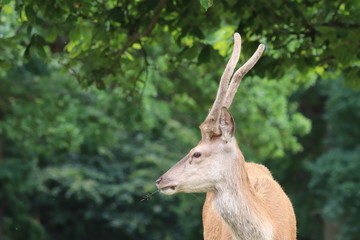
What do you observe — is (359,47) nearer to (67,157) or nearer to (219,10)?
(219,10)

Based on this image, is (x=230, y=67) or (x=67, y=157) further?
(x=67, y=157)

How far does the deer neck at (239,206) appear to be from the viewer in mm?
5754

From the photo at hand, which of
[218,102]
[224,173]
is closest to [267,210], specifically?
[224,173]

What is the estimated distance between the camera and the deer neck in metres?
5.75

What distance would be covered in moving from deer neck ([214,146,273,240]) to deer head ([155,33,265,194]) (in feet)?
0.17

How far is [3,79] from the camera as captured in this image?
51.5 ft

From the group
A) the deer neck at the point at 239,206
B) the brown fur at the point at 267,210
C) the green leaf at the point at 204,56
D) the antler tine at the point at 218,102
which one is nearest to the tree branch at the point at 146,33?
the green leaf at the point at 204,56

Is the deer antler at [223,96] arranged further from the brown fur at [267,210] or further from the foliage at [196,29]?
the foliage at [196,29]

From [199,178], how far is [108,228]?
20.9 meters

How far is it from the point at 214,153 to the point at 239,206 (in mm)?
405

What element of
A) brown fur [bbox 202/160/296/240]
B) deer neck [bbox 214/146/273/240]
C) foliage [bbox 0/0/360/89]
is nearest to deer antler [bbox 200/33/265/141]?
deer neck [bbox 214/146/273/240]

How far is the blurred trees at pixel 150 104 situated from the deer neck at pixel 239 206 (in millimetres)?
1057

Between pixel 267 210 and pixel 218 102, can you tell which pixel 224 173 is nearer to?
pixel 218 102

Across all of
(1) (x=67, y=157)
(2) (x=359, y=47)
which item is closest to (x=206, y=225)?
(2) (x=359, y=47)
